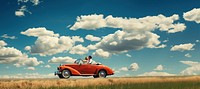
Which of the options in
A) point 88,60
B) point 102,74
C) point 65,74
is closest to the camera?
point 65,74

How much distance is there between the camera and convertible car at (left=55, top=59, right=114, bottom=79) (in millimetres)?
30625

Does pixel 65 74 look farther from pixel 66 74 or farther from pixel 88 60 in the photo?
pixel 88 60

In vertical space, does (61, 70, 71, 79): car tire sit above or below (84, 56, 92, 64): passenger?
below

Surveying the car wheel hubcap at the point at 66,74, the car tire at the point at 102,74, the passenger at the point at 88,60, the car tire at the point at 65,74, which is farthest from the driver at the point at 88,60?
the car wheel hubcap at the point at 66,74

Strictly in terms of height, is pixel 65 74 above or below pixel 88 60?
below

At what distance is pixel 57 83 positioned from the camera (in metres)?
24.8

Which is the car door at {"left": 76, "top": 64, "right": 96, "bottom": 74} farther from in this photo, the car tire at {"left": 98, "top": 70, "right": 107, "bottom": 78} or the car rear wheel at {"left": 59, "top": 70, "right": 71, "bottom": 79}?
the car rear wheel at {"left": 59, "top": 70, "right": 71, "bottom": 79}

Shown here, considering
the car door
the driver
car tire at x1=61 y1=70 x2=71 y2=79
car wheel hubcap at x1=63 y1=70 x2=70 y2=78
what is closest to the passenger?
the driver

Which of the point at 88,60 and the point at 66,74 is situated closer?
→ the point at 66,74

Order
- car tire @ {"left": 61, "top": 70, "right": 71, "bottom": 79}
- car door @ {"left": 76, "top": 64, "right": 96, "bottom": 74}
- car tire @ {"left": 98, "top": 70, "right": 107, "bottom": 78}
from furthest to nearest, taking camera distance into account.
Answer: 1. car tire @ {"left": 98, "top": 70, "right": 107, "bottom": 78}
2. car door @ {"left": 76, "top": 64, "right": 96, "bottom": 74}
3. car tire @ {"left": 61, "top": 70, "right": 71, "bottom": 79}

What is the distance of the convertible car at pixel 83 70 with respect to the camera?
3062 centimetres

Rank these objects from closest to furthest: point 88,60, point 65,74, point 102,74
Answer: point 65,74 → point 88,60 → point 102,74

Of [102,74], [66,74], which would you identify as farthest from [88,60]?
[66,74]

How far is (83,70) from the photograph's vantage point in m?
31.2
